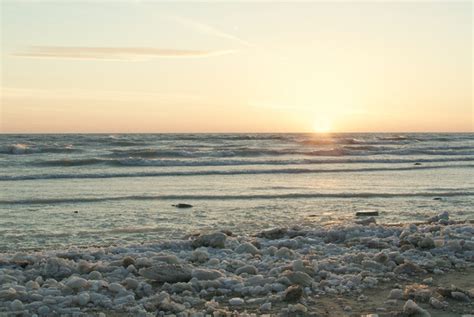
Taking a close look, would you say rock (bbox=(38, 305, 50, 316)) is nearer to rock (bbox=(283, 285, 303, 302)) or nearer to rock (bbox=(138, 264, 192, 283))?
rock (bbox=(138, 264, 192, 283))

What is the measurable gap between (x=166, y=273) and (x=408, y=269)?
2.72 meters

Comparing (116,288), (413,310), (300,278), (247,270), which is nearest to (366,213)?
(247,270)

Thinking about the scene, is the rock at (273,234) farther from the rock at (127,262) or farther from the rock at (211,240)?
the rock at (127,262)

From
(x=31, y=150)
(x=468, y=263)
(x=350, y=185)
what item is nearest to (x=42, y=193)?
(x=350, y=185)

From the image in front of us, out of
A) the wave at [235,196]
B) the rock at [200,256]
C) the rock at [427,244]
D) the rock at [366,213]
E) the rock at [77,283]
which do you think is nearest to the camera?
the rock at [77,283]

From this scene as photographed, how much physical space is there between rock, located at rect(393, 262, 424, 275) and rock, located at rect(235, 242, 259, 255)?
5.76 feet

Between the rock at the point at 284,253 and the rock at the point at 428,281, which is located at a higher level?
the rock at the point at 284,253

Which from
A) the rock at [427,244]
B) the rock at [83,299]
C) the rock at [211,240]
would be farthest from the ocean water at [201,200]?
the rock at [83,299]

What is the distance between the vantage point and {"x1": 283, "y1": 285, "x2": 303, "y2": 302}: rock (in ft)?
16.1

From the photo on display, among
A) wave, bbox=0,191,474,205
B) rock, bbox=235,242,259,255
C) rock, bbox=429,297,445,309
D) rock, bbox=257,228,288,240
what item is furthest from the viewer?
wave, bbox=0,191,474,205

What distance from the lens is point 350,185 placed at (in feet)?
55.4

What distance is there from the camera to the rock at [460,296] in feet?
16.0

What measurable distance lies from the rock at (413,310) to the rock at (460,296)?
60cm

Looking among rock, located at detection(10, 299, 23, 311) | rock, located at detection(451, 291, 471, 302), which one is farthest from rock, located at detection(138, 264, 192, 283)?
rock, located at detection(451, 291, 471, 302)
